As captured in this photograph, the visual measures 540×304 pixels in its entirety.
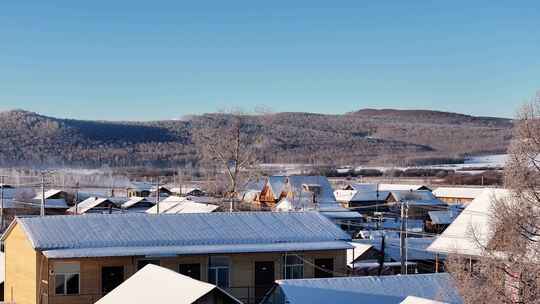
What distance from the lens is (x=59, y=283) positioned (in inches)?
1062

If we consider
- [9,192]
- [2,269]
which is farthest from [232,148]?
[9,192]

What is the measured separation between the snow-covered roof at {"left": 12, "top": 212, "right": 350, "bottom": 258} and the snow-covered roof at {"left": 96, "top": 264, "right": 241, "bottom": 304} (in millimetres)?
8613

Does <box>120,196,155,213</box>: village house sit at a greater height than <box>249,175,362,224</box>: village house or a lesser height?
lesser

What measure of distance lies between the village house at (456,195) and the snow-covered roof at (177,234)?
5661 cm

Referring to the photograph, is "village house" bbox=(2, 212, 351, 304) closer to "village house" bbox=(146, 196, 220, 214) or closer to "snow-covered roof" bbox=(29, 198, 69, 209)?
"village house" bbox=(146, 196, 220, 214)

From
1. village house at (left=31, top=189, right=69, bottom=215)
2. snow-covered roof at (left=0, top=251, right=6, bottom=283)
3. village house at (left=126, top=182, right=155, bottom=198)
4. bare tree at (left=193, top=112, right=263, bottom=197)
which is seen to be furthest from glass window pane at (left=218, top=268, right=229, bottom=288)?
village house at (left=126, top=182, right=155, bottom=198)

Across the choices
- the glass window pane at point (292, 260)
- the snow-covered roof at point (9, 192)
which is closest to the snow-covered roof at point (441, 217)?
the glass window pane at point (292, 260)

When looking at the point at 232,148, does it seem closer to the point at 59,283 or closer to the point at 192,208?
the point at 192,208

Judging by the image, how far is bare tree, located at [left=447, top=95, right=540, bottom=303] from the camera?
1645 cm

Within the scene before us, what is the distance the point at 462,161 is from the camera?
645 feet

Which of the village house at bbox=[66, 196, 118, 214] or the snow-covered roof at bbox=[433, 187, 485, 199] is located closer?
the village house at bbox=[66, 196, 118, 214]

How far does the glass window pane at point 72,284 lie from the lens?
27016 millimetres

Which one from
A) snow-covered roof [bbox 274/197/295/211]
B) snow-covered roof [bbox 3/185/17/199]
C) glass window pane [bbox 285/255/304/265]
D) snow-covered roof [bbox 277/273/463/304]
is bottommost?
snow-covered roof [bbox 3/185/17/199]

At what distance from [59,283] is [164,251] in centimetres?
369
